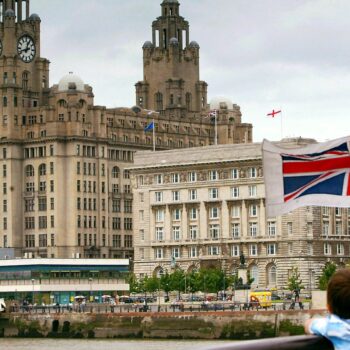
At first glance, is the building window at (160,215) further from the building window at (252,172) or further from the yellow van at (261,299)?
the yellow van at (261,299)

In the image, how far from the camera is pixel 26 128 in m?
171

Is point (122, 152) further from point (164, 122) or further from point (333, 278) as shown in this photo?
point (333, 278)

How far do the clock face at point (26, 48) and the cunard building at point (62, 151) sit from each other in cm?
13

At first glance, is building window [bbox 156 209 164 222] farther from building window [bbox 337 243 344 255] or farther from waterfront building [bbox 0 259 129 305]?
building window [bbox 337 243 344 255]

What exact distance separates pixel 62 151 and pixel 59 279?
30.6 m

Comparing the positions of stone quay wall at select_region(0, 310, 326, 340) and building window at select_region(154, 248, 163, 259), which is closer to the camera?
stone quay wall at select_region(0, 310, 326, 340)

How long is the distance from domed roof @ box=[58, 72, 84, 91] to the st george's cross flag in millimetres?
159649

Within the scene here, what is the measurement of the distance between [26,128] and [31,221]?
37.7ft

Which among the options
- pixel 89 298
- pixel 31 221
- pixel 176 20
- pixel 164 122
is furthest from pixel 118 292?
pixel 176 20

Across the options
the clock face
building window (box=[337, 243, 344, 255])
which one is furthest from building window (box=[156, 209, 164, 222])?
the clock face

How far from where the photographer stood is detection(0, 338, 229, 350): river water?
7900cm

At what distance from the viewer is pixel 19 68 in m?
174

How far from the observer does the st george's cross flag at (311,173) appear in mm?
13461

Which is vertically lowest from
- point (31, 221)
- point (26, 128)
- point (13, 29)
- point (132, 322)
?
point (132, 322)
